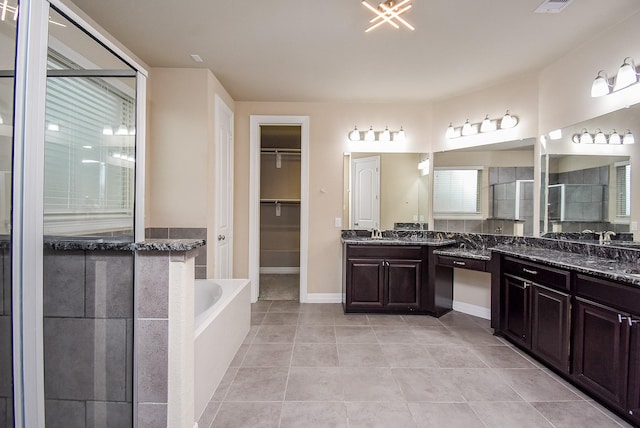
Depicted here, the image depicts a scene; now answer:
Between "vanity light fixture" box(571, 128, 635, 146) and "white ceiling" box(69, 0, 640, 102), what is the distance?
0.76 metres

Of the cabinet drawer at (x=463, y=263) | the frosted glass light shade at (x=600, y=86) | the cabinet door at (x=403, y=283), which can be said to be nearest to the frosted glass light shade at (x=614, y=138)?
the frosted glass light shade at (x=600, y=86)

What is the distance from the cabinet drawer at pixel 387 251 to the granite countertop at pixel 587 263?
81cm

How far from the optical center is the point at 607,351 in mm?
1830

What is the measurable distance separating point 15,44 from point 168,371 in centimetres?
138

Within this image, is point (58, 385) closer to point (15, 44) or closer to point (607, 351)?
point (15, 44)

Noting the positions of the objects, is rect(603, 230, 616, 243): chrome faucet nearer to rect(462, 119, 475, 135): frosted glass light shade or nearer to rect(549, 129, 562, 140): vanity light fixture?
rect(549, 129, 562, 140): vanity light fixture

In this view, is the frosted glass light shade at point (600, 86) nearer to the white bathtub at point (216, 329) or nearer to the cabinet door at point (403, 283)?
the cabinet door at point (403, 283)

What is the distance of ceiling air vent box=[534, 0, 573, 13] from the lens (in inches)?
79.3

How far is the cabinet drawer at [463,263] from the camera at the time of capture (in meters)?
3.02

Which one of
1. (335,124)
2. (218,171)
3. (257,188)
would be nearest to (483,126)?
(335,124)

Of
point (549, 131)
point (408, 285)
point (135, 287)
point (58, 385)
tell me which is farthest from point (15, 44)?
point (549, 131)

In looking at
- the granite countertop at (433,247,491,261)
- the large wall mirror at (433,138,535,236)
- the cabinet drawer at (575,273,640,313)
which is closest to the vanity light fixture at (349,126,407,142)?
the large wall mirror at (433,138,535,236)

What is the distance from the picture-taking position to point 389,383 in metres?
2.13

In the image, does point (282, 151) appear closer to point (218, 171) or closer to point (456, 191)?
point (218, 171)
